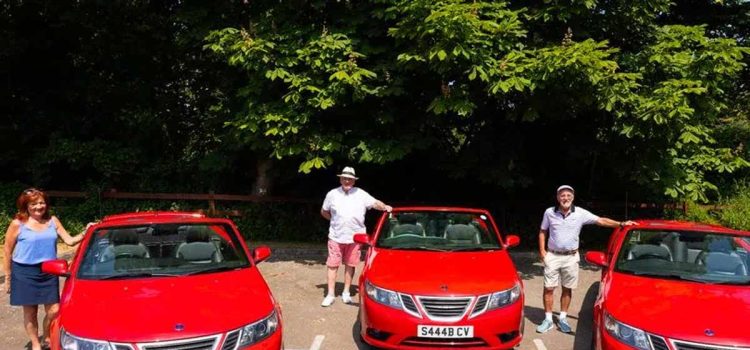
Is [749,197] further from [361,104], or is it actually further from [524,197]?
[361,104]

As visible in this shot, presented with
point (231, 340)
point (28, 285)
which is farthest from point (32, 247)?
point (231, 340)

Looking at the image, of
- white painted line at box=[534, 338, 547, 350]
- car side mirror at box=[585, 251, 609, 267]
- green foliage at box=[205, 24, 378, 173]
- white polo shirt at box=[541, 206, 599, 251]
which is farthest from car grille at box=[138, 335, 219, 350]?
green foliage at box=[205, 24, 378, 173]

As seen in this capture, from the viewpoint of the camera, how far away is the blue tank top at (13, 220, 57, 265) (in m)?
5.09

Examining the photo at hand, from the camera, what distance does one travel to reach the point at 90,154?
43.3 ft

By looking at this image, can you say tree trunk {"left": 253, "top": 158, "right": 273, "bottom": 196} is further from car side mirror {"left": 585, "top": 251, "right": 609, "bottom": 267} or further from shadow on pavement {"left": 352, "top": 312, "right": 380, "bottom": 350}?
car side mirror {"left": 585, "top": 251, "right": 609, "bottom": 267}

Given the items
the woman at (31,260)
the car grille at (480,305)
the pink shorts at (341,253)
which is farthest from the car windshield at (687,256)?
the woman at (31,260)

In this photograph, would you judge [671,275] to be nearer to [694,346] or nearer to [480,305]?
[694,346]

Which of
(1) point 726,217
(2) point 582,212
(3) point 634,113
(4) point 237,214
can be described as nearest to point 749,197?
(1) point 726,217

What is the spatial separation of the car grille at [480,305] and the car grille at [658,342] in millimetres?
1327

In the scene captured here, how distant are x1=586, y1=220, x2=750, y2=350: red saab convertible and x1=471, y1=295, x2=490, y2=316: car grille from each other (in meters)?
0.94

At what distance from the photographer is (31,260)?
5105mm

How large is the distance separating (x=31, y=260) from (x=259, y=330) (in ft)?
8.61

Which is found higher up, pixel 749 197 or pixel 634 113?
pixel 634 113

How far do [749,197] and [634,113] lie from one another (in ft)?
20.6
